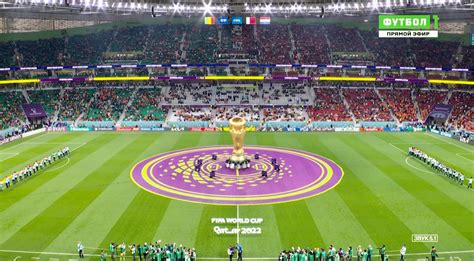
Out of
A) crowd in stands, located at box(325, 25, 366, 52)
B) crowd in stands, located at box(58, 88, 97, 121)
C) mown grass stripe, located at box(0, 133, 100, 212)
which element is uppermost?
crowd in stands, located at box(325, 25, 366, 52)

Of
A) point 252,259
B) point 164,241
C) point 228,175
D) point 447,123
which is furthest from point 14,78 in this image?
point 447,123

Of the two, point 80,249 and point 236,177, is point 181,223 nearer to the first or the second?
point 80,249

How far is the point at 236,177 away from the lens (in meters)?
40.7

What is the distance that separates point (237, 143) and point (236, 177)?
3.61 metres

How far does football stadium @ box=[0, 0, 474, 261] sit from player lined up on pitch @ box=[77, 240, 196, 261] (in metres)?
0.10

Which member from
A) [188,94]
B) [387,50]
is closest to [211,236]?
[188,94]

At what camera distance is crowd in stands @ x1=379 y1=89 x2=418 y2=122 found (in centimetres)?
7400

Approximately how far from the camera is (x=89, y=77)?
270 feet

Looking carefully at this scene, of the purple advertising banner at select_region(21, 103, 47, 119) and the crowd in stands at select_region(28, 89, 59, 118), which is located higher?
the crowd in stands at select_region(28, 89, 59, 118)

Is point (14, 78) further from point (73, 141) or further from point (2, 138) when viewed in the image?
point (73, 141)

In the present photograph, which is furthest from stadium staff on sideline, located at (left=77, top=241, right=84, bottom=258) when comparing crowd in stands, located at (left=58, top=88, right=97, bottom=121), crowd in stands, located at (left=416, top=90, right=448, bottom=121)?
crowd in stands, located at (left=416, top=90, right=448, bottom=121)

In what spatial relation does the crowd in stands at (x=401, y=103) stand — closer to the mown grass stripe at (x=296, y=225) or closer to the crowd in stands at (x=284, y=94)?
the crowd in stands at (x=284, y=94)

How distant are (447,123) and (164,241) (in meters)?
60.7

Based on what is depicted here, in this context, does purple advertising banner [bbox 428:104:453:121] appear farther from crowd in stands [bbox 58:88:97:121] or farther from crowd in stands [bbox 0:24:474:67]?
crowd in stands [bbox 58:88:97:121]
